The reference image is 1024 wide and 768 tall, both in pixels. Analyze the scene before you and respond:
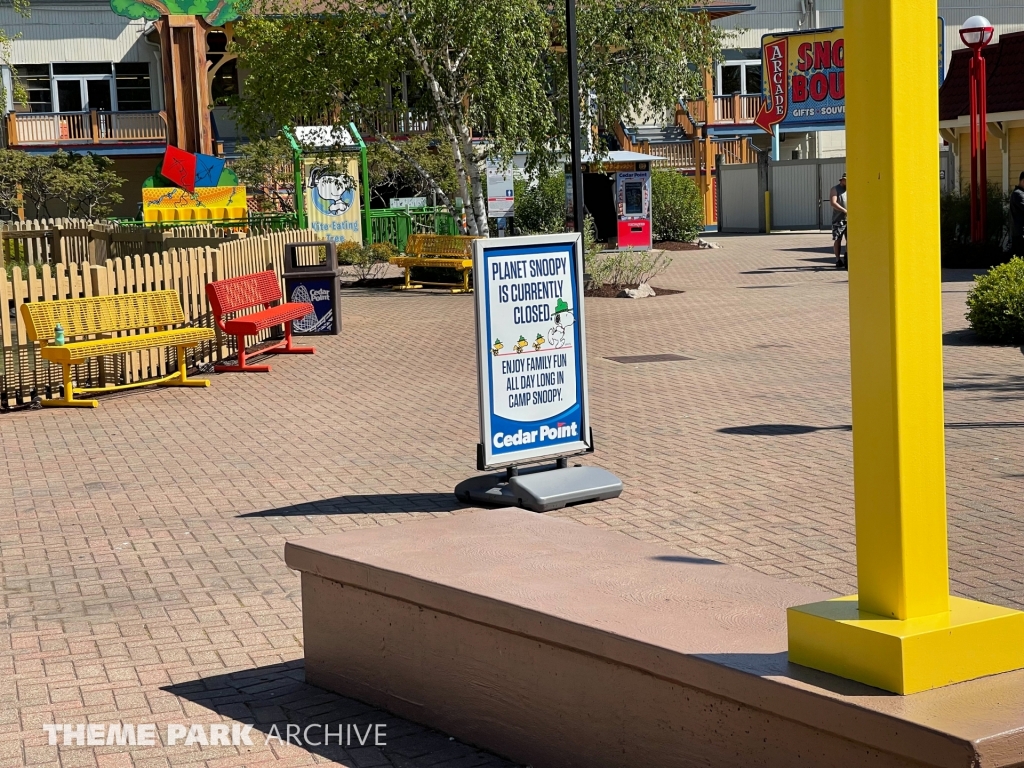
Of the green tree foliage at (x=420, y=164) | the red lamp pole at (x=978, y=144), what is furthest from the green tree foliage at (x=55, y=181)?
the red lamp pole at (x=978, y=144)

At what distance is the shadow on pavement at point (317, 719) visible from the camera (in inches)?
176

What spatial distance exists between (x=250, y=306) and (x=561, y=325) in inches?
313

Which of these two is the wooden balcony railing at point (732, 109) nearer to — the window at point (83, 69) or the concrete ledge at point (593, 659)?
the window at point (83, 69)

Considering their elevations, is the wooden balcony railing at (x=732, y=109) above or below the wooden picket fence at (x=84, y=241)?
above

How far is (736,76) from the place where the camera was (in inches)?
2046

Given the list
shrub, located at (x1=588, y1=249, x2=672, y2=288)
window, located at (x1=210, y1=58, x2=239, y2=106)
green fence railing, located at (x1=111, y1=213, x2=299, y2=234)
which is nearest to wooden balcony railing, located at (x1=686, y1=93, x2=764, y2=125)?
window, located at (x1=210, y1=58, x2=239, y2=106)

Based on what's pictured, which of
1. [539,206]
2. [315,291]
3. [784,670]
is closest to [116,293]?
[315,291]

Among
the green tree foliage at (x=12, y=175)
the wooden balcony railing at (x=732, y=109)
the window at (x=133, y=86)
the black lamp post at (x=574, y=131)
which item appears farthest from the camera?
the window at (x=133, y=86)

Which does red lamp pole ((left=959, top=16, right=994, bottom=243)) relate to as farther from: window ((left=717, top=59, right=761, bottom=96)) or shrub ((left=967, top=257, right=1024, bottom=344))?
window ((left=717, top=59, right=761, bottom=96))

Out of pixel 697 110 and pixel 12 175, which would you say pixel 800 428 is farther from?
pixel 697 110

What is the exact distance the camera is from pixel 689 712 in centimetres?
366

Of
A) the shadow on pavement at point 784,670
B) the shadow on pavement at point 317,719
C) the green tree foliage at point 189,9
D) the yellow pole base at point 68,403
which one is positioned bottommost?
the shadow on pavement at point 317,719

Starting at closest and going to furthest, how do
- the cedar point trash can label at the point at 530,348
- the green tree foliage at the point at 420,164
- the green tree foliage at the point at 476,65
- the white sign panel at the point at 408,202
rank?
the cedar point trash can label at the point at 530,348 < the green tree foliage at the point at 476,65 < the green tree foliage at the point at 420,164 < the white sign panel at the point at 408,202

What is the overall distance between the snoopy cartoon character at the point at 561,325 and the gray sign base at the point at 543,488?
816mm
